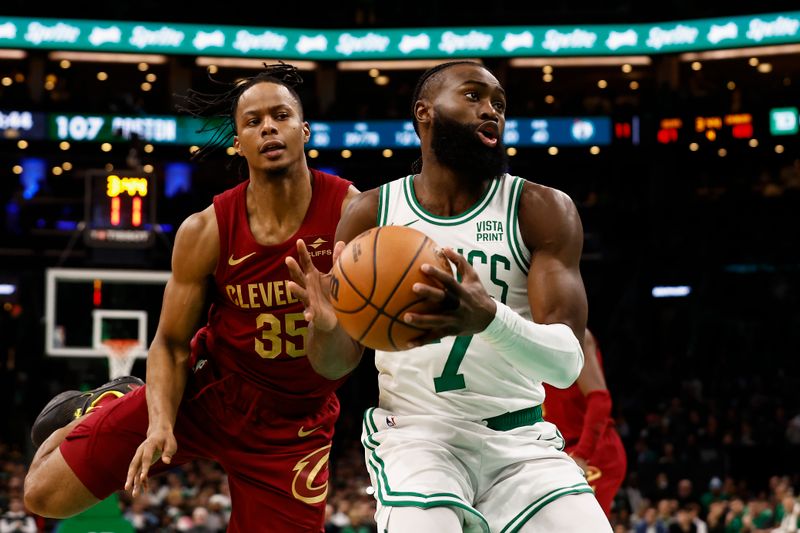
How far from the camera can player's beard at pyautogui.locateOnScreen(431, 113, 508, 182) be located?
4188 mm

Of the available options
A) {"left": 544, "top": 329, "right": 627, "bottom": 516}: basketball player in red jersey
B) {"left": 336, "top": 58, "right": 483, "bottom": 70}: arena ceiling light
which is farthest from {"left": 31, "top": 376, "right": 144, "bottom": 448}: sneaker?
{"left": 336, "top": 58, "right": 483, "bottom": 70}: arena ceiling light

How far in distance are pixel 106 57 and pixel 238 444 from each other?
23797 mm

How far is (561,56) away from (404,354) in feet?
77.2

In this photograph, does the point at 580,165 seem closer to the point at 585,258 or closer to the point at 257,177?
the point at 585,258

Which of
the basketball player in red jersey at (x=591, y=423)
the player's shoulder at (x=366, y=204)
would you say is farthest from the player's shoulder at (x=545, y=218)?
the basketball player in red jersey at (x=591, y=423)

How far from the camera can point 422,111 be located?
4391mm

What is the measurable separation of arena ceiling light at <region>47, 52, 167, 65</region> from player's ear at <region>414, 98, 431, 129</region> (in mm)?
23979

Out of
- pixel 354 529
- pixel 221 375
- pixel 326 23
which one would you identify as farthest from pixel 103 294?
pixel 326 23

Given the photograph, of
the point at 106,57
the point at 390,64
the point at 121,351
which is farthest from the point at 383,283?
the point at 106,57

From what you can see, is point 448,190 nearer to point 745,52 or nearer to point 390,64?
point 390,64

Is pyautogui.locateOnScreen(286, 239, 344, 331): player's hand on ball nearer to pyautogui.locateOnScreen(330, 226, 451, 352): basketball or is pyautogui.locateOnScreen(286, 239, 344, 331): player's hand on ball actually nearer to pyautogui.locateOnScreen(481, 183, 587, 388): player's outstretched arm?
pyautogui.locateOnScreen(330, 226, 451, 352): basketball

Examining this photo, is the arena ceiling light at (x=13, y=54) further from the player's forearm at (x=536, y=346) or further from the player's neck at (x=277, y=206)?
the player's forearm at (x=536, y=346)

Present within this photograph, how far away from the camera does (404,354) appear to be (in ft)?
13.5

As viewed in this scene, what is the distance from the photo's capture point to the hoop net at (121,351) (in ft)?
42.8
